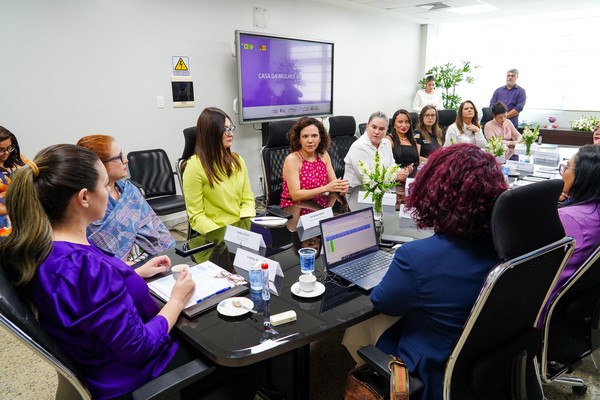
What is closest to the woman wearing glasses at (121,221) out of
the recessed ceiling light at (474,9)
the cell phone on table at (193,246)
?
the cell phone on table at (193,246)

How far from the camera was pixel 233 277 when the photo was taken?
5.02ft

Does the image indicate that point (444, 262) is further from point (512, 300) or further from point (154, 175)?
point (154, 175)

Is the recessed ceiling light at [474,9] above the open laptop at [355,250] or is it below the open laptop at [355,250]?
above

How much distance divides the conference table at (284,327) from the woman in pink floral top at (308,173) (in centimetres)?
100

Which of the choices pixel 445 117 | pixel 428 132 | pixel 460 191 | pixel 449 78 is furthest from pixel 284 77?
pixel 460 191

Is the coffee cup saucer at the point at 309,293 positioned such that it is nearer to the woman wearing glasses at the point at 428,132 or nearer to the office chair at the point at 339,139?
the office chair at the point at 339,139

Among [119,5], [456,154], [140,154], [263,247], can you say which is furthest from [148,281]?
[119,5]

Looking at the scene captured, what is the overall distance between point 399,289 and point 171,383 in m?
0.68

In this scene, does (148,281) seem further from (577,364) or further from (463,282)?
(577,364)

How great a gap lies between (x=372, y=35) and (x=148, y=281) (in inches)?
240

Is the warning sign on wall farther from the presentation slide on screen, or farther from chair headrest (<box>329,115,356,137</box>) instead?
chair headrest (<box>329,115,356,137</box>)

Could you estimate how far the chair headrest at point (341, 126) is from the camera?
438cm

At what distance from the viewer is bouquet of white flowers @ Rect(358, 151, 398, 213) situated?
1973mm

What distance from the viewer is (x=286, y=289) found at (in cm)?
147
